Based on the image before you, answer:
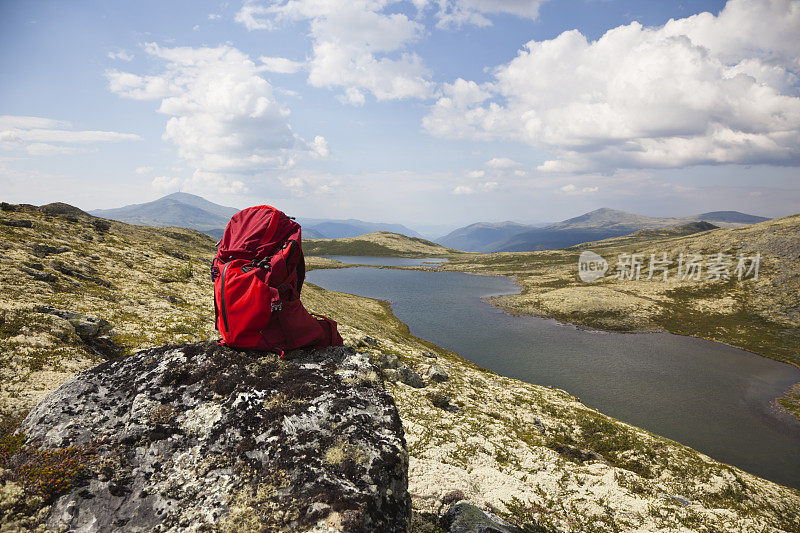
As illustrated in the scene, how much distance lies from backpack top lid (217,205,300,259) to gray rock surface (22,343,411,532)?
2.31 m

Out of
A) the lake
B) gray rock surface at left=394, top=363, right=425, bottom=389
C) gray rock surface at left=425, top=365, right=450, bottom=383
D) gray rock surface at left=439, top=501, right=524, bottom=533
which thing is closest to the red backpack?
gray rock surface at left=439, top=501, right=524, bottom=533

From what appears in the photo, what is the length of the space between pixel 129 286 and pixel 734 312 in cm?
11777

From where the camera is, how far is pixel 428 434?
1702 cm

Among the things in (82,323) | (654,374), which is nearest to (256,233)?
(82,323)

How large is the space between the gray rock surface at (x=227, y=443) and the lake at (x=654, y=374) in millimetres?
41506

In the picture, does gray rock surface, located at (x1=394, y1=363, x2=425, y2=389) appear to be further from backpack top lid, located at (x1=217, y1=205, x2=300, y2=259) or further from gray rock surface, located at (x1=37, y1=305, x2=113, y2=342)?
backpack top lid, located at (x1=217, y1=205, x2=300, y2=259)

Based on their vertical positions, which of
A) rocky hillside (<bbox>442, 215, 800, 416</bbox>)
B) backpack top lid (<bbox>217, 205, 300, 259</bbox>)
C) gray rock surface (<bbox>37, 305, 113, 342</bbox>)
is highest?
backpack top lid (<bbox>217, 205, 300, 259</bbox>)

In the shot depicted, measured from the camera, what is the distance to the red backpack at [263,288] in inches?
276

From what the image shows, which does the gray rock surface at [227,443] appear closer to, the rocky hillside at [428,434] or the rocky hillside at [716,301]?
the rocky hillside at [428,434]

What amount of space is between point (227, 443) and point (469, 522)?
20.9 ft

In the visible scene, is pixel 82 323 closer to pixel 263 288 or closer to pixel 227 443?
pixel 263 288

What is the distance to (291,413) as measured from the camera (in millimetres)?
5914

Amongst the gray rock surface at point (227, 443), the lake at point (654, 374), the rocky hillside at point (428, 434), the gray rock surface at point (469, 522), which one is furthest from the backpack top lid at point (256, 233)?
the lake at point (654, 374)

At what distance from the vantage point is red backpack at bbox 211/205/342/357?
23.0 ft
